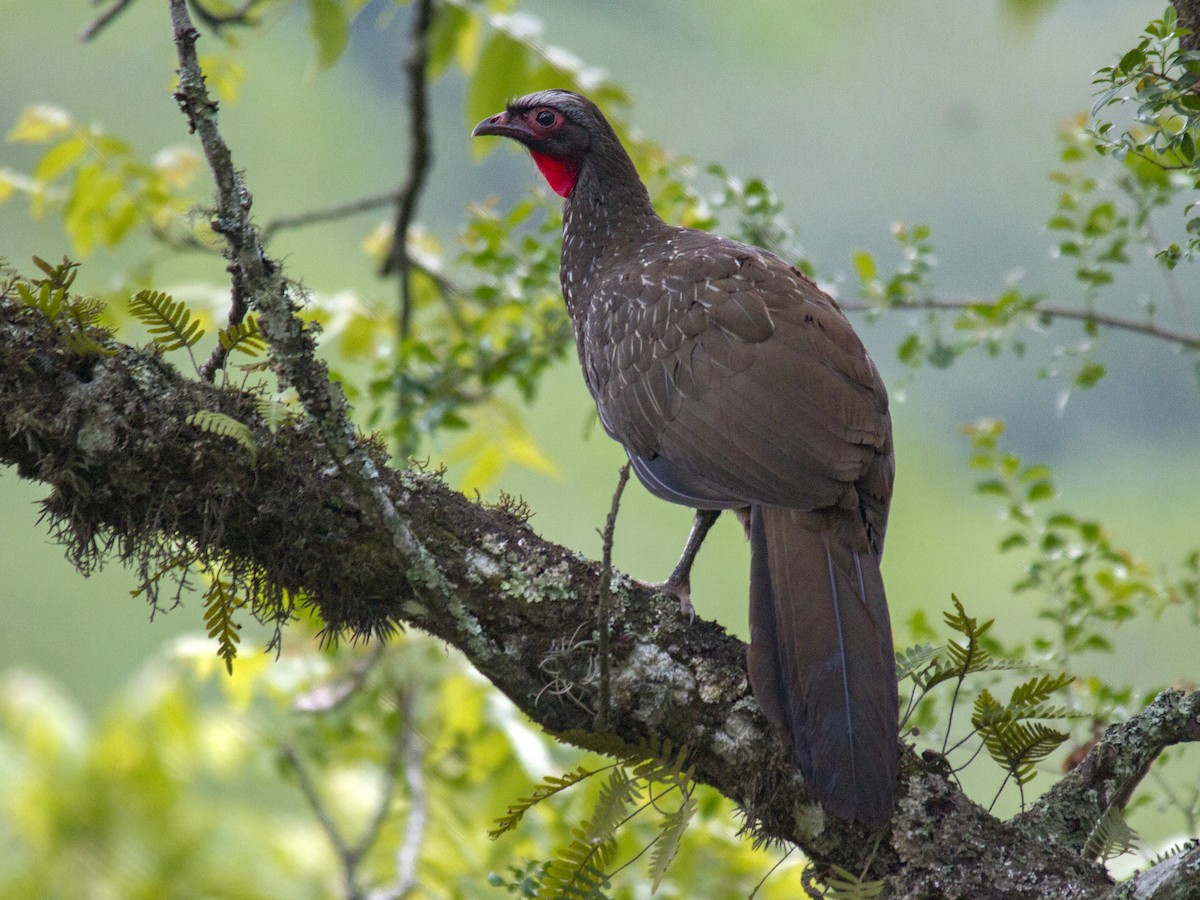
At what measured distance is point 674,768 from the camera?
1.77 metres

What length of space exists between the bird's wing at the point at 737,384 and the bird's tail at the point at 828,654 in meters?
0.09

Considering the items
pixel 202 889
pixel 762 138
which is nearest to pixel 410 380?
pixel 202 889

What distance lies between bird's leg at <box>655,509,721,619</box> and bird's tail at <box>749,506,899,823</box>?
182 millimetres

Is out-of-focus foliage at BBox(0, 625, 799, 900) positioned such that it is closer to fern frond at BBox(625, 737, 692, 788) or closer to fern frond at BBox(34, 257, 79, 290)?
fern frond at BBox(625, 737, 692, 788)

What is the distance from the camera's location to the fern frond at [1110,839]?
5.64ft

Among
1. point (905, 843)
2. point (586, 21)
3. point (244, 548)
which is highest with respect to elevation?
point (586, 21)

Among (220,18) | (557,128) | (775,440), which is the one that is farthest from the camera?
(220,18)

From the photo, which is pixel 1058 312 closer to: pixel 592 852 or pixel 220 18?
pixel 592 852

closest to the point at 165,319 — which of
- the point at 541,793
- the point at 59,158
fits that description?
the point at 541,793

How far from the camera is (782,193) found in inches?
275

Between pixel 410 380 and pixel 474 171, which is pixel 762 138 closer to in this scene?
pixel 474 171

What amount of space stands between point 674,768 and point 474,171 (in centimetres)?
729

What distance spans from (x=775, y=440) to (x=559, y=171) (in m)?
1.46

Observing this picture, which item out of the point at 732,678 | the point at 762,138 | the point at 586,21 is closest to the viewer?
the point at 732,678
